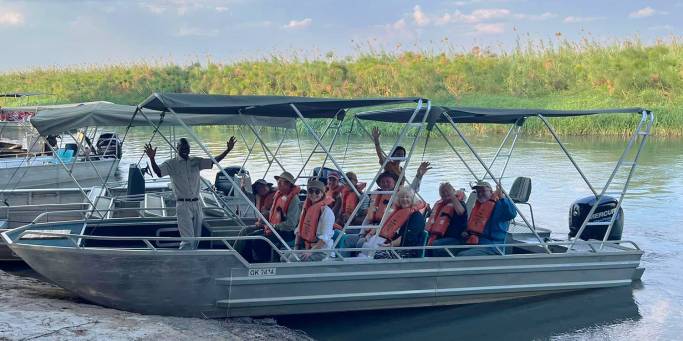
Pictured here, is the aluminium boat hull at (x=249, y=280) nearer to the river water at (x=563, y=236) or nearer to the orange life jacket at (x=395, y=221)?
the river water at (x=563, y=236)

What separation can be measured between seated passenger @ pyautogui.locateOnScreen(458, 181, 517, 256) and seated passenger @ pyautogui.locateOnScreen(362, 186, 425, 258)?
0.66m

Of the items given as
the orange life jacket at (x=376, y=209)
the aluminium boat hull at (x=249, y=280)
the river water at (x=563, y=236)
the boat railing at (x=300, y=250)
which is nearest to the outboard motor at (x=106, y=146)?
the river water at (x=563, y=236)

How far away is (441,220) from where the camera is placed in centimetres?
998

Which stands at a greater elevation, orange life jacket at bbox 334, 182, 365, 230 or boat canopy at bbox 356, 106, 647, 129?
boat canopy at bbox 356, 106, 647, 129

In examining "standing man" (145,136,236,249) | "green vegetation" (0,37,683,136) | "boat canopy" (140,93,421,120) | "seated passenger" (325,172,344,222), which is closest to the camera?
"boat canopy" (140,93,421,120)

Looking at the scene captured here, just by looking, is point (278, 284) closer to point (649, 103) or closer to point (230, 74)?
point (649, 103)

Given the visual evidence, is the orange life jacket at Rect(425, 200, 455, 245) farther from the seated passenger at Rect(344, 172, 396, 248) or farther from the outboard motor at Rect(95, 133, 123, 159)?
the outboard motor at Rect(95, 133, 123, 159)

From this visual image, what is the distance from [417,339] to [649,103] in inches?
983

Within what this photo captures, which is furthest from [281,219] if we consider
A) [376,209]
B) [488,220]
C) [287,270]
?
[488,220]

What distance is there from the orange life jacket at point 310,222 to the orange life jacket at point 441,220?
61.3 inches

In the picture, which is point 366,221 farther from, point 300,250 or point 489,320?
point 489,320

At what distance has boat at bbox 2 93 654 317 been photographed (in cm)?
860


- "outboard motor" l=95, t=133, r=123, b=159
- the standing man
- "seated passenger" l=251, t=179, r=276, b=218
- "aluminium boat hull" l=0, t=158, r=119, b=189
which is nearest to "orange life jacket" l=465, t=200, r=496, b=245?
"seated passenger" l=251, t=179, r=276, b=218

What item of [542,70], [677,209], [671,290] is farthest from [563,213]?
[542,70]
